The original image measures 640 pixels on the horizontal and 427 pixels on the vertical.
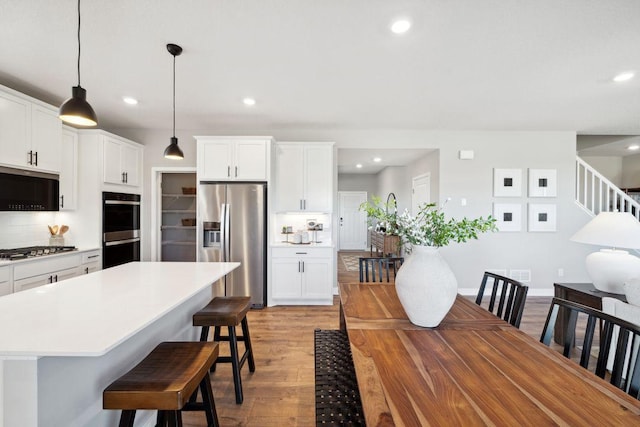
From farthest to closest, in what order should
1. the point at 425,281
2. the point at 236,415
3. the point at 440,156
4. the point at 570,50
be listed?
1. the point at 440,156
2. the point at 570,50
3. the point at 236,415
4. the point at 425,281

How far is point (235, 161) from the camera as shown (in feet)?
13.2

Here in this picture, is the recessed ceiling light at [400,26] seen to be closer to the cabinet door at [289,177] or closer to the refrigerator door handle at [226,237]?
the cabinet door at [289,177]

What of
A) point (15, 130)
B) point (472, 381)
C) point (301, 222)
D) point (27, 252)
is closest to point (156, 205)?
point (27, 252)

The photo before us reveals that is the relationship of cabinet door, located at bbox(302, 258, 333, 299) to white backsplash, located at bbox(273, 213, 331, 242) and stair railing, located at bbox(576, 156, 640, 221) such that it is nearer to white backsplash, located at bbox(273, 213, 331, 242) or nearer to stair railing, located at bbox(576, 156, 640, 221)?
white backsplash, located at bbox(273, 213, 331, 242)

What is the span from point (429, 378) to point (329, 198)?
344 cm

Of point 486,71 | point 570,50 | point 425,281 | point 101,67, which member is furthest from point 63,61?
point 570,50

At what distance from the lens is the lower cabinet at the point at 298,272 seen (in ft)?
13.3

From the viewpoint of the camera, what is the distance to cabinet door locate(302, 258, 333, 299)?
4074 mm

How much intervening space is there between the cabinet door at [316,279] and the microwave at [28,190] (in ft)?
9.84

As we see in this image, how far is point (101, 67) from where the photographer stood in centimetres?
268

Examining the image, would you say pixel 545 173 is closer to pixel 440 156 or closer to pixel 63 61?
pixel 440 156

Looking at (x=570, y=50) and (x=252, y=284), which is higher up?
(x=570, y=50)

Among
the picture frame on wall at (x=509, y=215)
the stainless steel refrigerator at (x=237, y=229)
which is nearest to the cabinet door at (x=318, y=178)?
the stainless steel refrigerator at (x=237, y=229)

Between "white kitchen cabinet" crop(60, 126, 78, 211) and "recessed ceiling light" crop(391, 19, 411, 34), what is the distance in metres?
3.86
